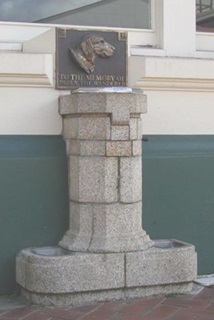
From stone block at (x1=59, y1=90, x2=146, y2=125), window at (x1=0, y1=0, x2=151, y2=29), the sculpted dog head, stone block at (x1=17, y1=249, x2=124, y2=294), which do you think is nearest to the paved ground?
stone block at (x1=17, y1=249, x2=124, y2=294)

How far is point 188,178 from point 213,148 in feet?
1.46

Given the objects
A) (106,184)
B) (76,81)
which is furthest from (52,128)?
(106,184)

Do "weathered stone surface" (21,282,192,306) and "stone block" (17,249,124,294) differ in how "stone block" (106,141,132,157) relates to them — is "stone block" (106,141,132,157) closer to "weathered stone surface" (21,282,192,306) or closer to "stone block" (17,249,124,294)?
"stone block" (17,249,124,294)

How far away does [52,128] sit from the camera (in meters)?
5.77

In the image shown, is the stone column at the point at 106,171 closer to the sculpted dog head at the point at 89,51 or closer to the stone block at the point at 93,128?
the stone block at the point at 93,128

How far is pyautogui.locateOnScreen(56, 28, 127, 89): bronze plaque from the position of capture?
572 cm

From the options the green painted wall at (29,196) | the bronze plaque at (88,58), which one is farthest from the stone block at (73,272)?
the bronze plaque at (88,58)

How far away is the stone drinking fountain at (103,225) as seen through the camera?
5.22 meters

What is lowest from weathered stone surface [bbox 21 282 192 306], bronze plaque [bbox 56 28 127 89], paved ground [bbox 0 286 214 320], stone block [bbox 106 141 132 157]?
paved ground [bbox 0 286 214 320]

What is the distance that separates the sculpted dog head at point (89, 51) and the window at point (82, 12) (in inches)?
17.0

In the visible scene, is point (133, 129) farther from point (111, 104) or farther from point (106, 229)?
point (106, 229)

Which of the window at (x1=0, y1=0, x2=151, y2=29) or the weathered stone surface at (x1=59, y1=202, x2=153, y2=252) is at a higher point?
the window at (x1=0, y1=0, x2=151, y2=29)

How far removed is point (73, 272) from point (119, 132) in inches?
48.4

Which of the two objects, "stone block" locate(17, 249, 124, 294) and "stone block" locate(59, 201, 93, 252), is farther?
"stone block" locate(59, 201, 93, 252)
